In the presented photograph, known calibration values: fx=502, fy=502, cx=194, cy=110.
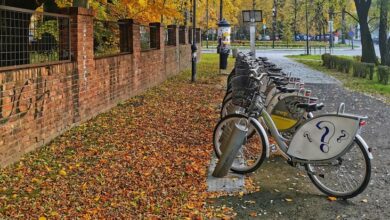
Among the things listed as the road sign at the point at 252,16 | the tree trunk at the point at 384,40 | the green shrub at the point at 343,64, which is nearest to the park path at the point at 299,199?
the road sign at the point at 252,16

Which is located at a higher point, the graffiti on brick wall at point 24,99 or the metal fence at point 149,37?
the metal fence at point 149,37

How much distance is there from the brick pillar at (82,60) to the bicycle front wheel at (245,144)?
315 cm

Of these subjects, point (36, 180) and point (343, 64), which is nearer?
point (36, 180)

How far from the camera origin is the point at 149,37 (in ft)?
51.9

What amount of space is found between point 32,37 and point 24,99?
237cm

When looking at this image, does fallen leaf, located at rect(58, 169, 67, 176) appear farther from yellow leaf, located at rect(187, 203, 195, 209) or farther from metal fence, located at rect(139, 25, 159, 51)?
metal fence, located at rect(139, 25, 159, 51)

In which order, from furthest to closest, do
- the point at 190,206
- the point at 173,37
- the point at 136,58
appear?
1. the point at 173,37
2. the point at 136,58
3. the point at 190,206

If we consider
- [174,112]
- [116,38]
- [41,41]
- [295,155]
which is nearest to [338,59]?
[116,38]

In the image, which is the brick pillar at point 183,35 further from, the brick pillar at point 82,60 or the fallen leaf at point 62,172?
the fallen leaf at point 62,172

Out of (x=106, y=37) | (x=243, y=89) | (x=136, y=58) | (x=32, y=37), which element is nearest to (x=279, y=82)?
(x=243, y=89)

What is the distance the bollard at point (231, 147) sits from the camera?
5.31 metres

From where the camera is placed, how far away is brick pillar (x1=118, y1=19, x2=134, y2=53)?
1236 cm

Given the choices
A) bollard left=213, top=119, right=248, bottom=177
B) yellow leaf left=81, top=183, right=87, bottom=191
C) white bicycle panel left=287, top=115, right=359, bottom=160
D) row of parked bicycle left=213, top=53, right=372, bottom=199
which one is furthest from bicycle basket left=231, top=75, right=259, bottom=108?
yellow leaf left=81, top=183, right=87, bottom=191

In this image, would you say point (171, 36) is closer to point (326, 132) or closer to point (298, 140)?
point (298, 140)
